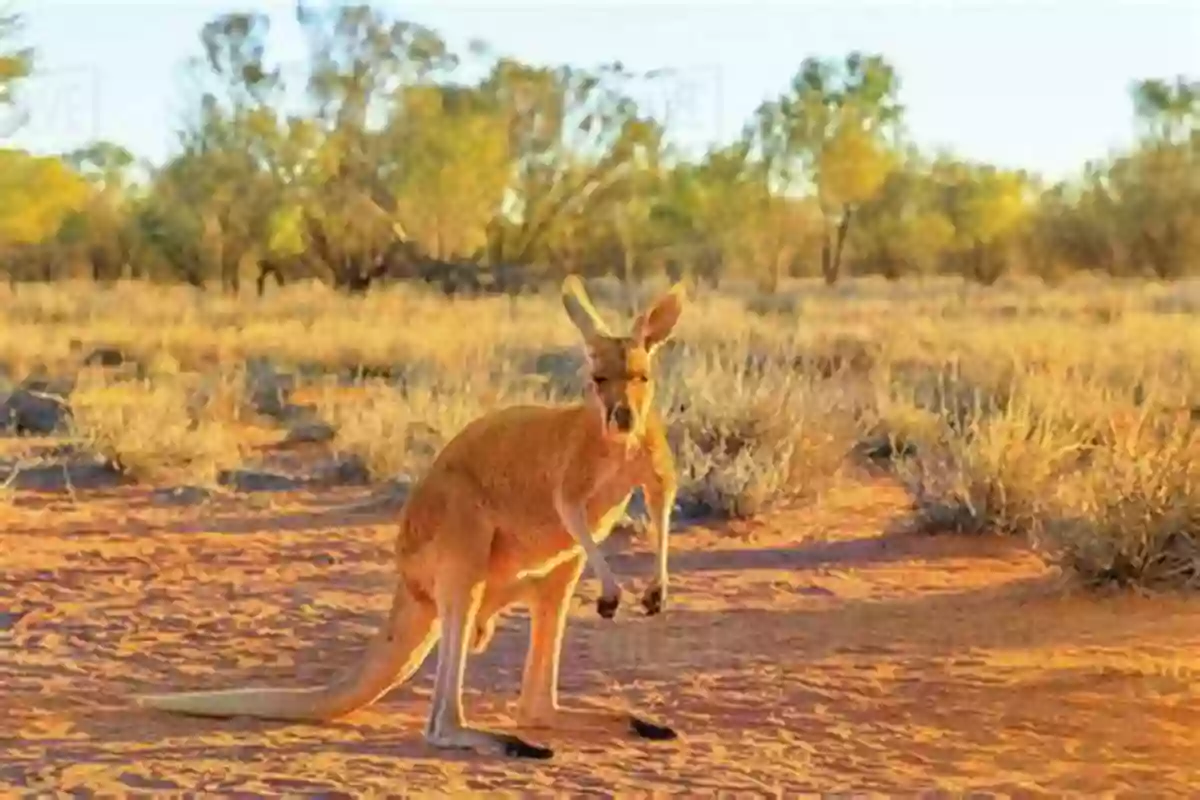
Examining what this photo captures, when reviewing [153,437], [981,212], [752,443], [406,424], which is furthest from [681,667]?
[981,212]

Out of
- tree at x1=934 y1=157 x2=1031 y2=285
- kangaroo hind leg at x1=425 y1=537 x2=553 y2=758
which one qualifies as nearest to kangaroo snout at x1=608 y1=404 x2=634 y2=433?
kangaroo hind leg at x1=425 y1=537 x2=553 y2=758

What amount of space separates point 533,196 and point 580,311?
31.7 m

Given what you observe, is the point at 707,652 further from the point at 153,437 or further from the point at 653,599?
the point at 153,437

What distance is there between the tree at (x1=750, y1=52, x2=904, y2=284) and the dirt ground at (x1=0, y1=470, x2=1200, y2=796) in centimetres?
2884

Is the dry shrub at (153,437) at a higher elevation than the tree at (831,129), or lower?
A: lower

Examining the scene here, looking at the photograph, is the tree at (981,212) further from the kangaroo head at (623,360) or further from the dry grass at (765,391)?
the kangaroo head at (623,360)

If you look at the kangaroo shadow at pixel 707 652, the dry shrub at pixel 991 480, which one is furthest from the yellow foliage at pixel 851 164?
the kangaroo shadow at pixel 707 652

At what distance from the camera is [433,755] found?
18.4 feet

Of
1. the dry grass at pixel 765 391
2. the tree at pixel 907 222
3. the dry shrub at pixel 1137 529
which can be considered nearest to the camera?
the dry shrub at pixel 1137 529

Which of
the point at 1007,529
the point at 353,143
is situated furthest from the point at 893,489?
the point at 353,143

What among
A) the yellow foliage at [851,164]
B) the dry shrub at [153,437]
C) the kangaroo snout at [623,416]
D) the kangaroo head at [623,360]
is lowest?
the dry shrub at [153,437]

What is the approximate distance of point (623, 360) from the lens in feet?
16.7

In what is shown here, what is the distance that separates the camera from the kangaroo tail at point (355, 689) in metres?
5.89

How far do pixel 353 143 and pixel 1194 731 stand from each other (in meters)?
29.3
